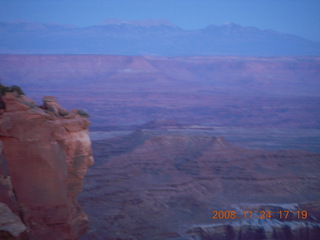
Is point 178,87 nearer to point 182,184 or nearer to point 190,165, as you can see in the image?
point 190,165

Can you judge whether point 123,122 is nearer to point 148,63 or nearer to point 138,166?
point 138,166

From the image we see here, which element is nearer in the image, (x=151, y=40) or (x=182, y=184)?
(x=182, y=184)

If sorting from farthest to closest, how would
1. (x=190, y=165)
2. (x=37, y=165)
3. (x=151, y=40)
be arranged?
(x=151, y=40), (x=190, y=165), (x=37, y=165)
